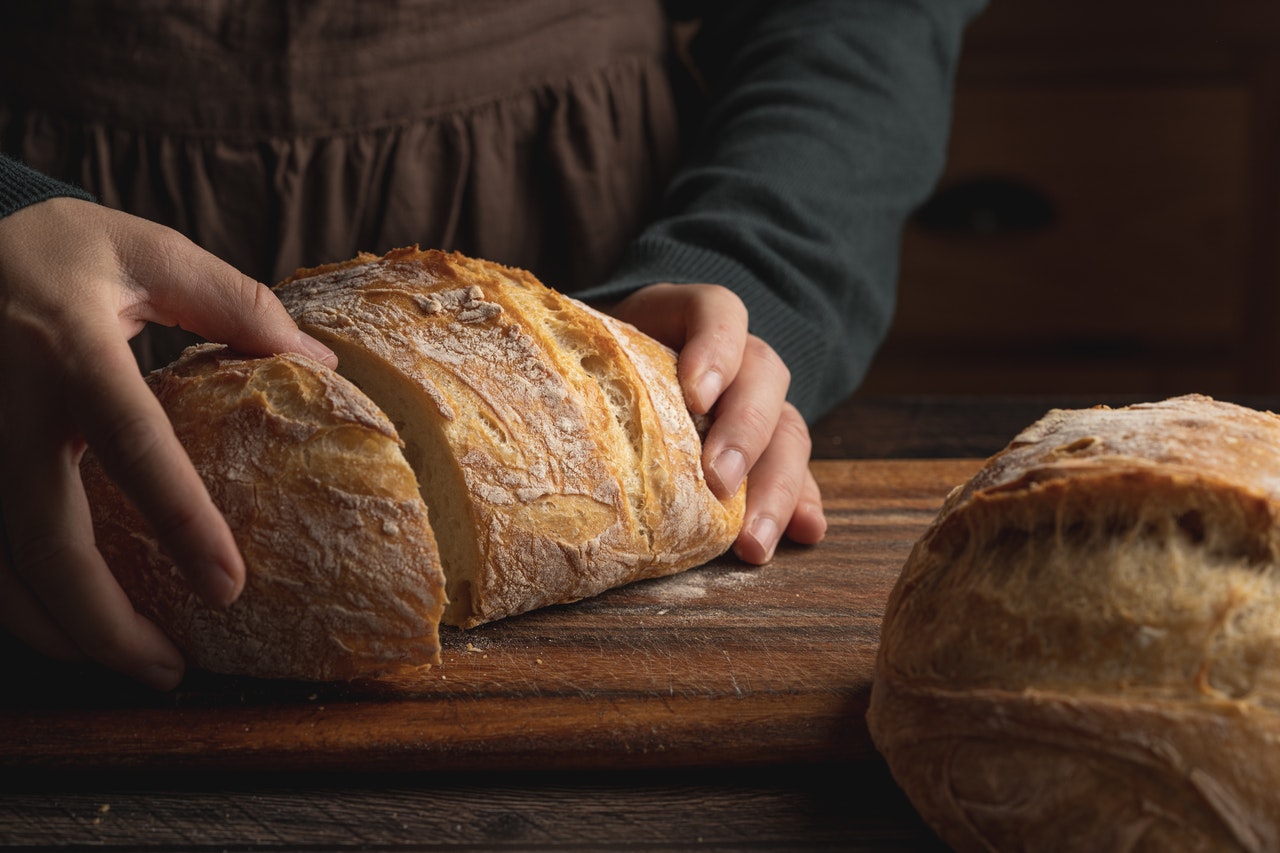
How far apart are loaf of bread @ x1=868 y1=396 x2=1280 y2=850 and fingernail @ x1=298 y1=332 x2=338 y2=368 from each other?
527mm

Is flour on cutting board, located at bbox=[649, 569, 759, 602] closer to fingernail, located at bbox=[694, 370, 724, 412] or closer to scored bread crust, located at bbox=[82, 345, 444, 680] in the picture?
fingernail, located at bbox=[694, 370, 724, 412]

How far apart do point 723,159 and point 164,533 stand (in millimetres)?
1104

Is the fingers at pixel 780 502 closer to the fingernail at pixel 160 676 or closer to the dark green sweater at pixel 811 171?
the dark green sweater at pixel 811 171

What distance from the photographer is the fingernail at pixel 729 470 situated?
48.7 inches

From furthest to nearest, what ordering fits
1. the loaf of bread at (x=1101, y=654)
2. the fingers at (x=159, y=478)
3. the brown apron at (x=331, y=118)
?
the brown apron at (x=331, y=118) < the fingers at (x=159, y=478) < the loaf of bread at (x=1101, y=654)

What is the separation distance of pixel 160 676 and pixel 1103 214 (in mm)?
2616

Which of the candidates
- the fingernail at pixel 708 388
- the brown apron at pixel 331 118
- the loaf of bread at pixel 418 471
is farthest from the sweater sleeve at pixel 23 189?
the fingernail at pixel 708 388

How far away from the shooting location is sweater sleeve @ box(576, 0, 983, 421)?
5.32 feet

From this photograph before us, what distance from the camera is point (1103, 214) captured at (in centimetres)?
298

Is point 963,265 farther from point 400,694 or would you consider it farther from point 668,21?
point 400,694

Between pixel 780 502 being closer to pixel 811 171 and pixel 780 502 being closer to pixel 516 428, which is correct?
pixel 516 428

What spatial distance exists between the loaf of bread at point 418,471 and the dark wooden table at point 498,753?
54mm

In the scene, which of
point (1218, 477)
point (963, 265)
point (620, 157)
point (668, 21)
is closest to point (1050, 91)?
point (963, 265)

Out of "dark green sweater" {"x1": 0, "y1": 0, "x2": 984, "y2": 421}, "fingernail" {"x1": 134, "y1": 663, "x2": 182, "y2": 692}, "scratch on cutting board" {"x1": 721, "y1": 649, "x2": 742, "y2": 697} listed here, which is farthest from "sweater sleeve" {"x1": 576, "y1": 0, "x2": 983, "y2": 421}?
"fingernail" {"x1": 134, "y1": 663, "x2": 182, "y2": 692}
